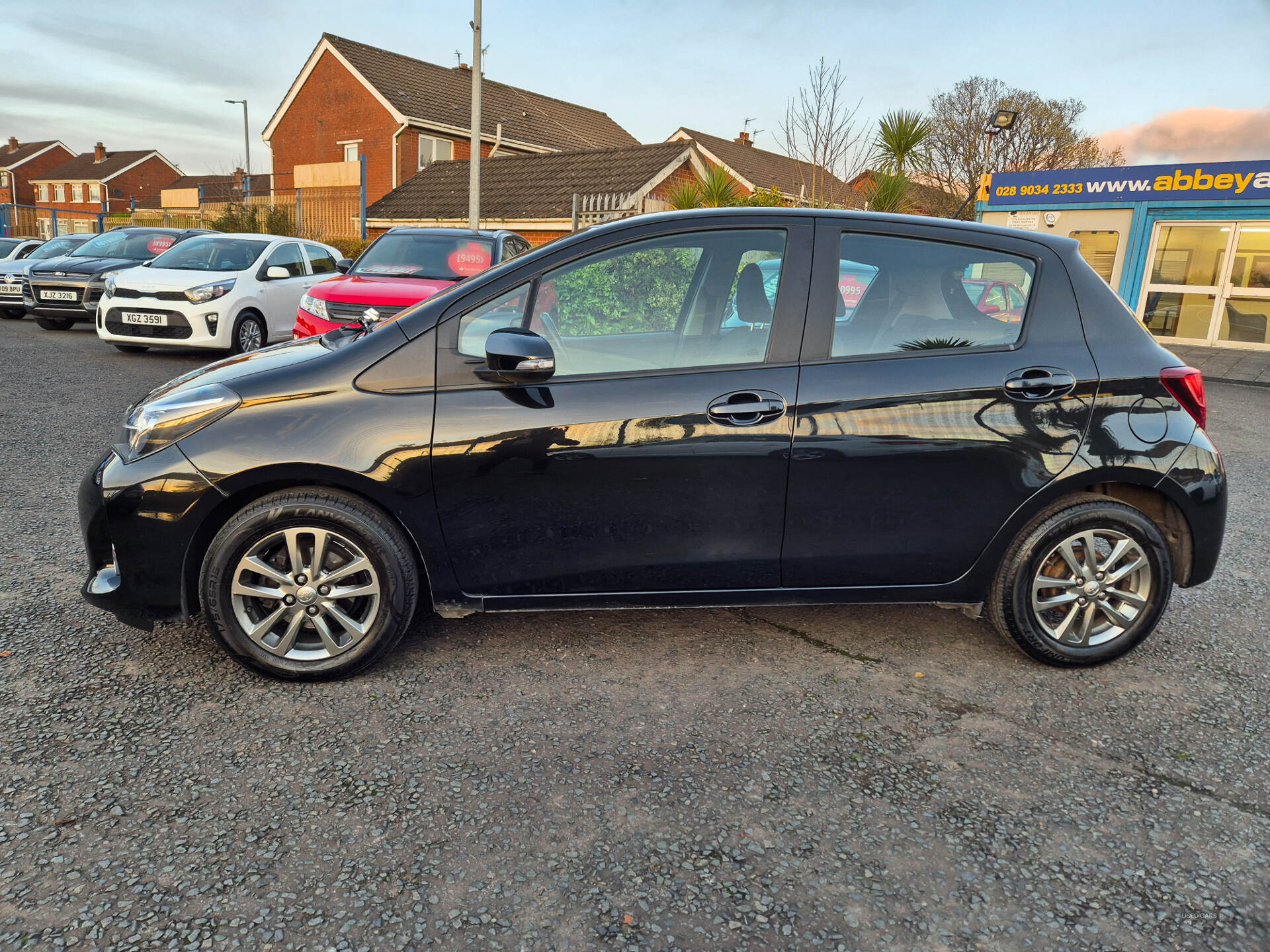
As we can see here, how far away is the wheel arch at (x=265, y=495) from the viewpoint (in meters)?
3.04

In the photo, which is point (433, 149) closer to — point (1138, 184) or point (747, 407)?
point (1138, 184)

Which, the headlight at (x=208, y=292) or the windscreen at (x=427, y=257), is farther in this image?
the headlight at (x=208, y=292)

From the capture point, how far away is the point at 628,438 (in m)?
3.12

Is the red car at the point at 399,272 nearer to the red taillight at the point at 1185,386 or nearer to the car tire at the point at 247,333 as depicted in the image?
the car tire at the point at 247,333

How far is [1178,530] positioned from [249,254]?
37.4ft

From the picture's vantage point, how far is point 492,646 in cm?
355

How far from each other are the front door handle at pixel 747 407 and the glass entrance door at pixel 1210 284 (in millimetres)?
17718

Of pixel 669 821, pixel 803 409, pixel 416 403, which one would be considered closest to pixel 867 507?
pixel 803 409

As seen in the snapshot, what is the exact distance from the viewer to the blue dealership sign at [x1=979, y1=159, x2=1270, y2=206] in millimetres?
16281

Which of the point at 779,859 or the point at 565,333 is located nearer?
the point at 779,859

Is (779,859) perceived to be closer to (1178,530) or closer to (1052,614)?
(1052,614)

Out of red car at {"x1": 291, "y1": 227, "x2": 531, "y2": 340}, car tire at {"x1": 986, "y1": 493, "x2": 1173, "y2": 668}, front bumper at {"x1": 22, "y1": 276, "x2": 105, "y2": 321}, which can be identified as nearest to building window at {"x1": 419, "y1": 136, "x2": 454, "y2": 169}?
front bumper at {"x1": 22, "y1": 276, "x2": 105, "y2": 321}

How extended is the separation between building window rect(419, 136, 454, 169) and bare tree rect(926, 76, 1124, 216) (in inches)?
735

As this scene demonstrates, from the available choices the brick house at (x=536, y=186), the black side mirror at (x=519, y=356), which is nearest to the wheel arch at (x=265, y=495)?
the black side mirror at (x=519, y=356)
